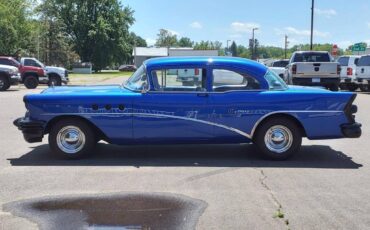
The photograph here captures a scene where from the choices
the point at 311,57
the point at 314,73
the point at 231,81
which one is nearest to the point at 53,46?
the point at 311,57

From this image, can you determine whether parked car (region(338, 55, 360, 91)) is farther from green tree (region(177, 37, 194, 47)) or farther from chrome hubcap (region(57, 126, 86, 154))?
green tree (region(177, 37, 194, 47))

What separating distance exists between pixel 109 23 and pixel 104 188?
8215 centimetres

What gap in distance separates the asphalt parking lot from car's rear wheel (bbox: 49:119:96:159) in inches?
7.1

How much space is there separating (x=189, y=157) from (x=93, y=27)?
259ft

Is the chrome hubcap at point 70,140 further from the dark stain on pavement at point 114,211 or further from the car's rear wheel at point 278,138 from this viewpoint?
the car's rear wheel at point 278,138

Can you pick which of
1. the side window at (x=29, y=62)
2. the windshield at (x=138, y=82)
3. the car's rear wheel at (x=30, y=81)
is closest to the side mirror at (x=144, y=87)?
the windshield at (x=138, y=82)

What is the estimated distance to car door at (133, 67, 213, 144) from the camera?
775 centimetres

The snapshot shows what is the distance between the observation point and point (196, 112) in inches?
305

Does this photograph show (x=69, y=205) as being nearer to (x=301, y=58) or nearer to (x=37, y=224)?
(x=37, y=224)

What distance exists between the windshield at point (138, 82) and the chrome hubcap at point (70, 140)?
1.09 m

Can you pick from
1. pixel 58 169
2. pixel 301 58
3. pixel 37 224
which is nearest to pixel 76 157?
pixel 58 169

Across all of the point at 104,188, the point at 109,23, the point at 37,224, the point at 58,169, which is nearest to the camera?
the point at 37,224

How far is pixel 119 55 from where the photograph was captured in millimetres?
87500

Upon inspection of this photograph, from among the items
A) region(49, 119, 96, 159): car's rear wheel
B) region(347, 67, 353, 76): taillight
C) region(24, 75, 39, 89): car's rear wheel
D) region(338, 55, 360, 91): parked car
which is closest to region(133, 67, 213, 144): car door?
region(49, 119, 96, 159): car's rear wheel
